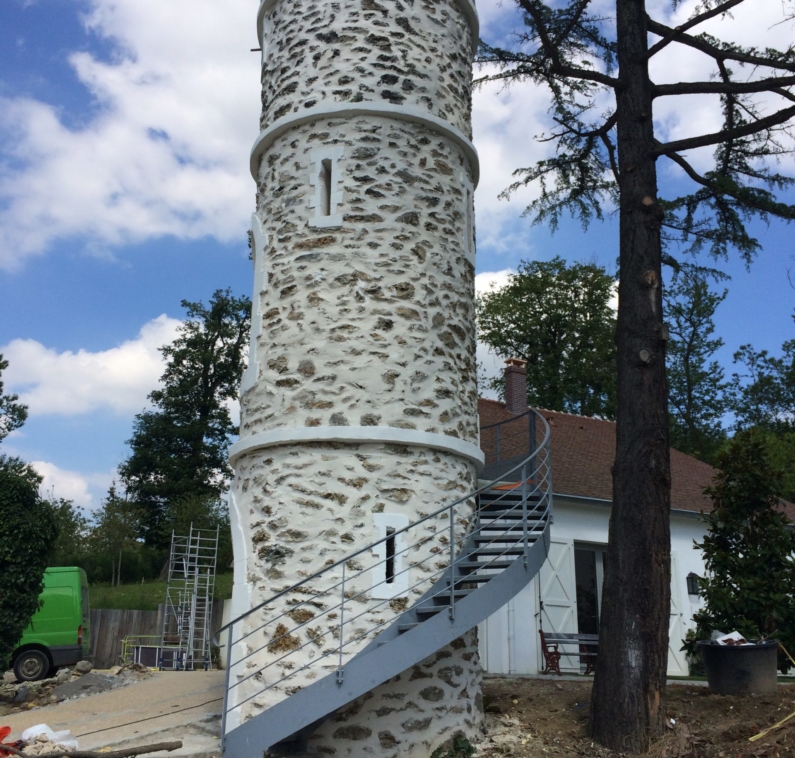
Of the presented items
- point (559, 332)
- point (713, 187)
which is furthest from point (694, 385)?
point (713, 187)

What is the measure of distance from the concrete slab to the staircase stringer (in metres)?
0.62

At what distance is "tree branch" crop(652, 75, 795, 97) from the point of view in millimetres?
8492

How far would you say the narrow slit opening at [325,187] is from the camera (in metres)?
8.77

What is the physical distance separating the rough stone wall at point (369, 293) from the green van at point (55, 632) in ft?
26.4

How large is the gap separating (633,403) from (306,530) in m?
3.38

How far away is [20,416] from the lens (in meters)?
32.0

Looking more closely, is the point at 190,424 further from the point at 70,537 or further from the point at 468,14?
the point at 468,14

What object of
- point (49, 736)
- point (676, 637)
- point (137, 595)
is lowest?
point (49, 736)

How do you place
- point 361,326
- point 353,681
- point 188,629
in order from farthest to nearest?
1. point 188,629
2. point 361,326
3. point 353,681

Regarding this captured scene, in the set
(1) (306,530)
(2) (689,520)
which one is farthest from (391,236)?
(2) (689,520)

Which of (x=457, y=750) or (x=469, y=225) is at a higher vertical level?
(x=469, y=225)

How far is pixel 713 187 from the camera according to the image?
363 inches

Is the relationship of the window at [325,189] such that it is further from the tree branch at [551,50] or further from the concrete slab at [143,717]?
the concrete slab at [143,717]

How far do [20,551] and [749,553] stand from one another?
930 cm
